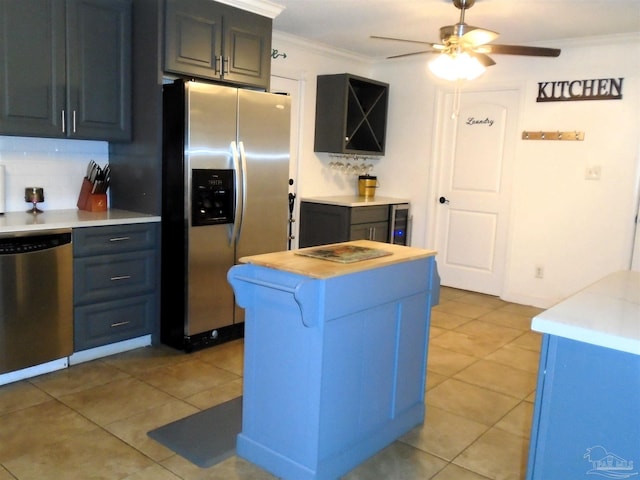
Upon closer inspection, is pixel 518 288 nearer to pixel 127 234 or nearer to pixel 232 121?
pixel 232 121

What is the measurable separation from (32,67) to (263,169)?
152 centimetres

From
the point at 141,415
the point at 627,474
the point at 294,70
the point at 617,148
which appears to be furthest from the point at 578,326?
the point at 294,70

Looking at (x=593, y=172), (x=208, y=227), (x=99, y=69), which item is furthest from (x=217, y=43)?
(x=593, y=172)

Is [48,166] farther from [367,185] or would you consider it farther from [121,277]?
[367,185]

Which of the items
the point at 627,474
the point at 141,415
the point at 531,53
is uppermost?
the point at 531,53

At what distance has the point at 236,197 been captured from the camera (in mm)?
3613

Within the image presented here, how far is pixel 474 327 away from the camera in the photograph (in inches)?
173

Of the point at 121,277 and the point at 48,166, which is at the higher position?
the point at 48,166

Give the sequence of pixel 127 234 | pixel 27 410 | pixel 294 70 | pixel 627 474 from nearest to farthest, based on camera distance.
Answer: pixel 627 474, pixel 27 410, pixel 127 234, pixel 294 70

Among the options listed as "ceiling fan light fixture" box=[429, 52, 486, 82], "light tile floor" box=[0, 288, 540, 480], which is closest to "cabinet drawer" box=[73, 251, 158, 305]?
"light tile floor" box=[0, 288, 540, 480]

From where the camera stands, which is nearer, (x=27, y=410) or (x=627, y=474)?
(x=627, y=474)

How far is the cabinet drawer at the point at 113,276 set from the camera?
10.6 feet

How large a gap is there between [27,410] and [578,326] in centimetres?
258

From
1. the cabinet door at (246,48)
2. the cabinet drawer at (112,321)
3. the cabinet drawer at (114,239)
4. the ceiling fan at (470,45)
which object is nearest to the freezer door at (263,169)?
the cabinet door at (246,48)
